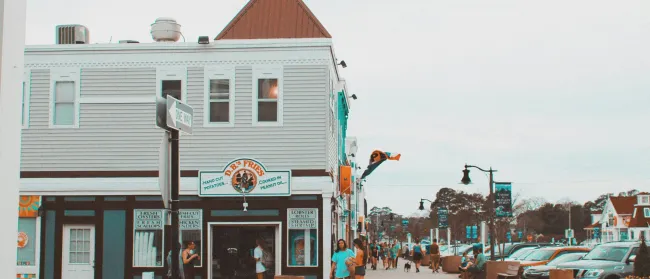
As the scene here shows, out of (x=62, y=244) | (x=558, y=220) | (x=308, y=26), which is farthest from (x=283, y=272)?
(x=558, y=220)

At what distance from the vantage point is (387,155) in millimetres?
32844

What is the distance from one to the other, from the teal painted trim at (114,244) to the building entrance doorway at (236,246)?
2.46 m

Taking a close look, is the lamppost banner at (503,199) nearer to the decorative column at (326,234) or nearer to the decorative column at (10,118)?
the decorative column at (326,234)

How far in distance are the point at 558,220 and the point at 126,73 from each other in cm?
11423

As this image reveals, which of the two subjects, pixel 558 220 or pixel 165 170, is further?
pixel 558 220

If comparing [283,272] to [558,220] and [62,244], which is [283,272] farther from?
[558,220]

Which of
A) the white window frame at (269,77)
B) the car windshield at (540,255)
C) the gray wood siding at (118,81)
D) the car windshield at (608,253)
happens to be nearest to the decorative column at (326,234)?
the white window frame at (269,77)

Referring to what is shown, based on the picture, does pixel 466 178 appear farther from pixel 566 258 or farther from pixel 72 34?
pixel 72 34

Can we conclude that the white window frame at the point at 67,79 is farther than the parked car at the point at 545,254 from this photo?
No

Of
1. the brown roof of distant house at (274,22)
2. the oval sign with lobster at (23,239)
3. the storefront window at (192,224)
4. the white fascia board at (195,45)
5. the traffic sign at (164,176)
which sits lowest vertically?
the oval sign with lobster at (23,239)

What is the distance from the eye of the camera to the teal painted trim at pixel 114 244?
2148cm

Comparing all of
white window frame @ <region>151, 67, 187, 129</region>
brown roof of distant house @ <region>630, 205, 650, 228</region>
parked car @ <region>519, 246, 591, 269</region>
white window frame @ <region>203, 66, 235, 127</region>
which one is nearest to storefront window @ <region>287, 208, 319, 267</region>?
white window frame @ <region>203, 66, 235, 127</region>

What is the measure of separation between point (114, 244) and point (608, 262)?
1332 centimetres

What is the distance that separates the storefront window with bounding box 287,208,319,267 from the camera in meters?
21.2
